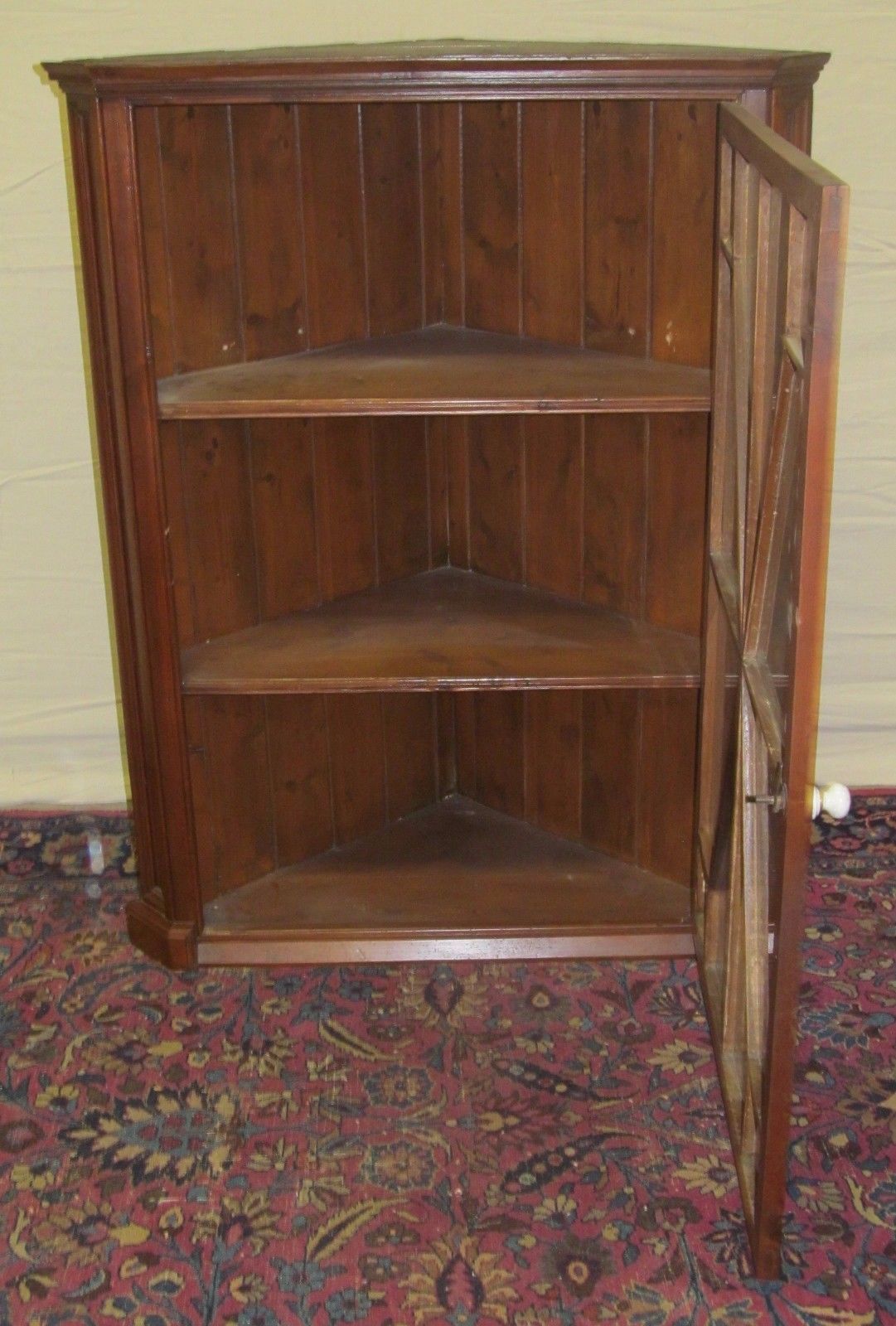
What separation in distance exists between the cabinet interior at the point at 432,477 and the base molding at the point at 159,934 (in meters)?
0.10

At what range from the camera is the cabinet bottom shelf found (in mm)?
2707

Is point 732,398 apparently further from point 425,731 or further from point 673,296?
point 425,731

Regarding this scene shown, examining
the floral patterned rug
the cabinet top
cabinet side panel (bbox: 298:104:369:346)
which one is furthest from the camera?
cabinet side panel (bbox: 298:104:369:346)

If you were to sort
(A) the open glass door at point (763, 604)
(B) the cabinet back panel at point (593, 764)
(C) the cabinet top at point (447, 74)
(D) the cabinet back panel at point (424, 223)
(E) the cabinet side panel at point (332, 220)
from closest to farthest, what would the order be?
(A) the open glass door at point (763, 604), (C) the cabinet top at point (447, 74), (D) the cabinet back panel at point (424, 223), (E) the cabinet side panel at point (332, 220), (B) the cabinet back panel at point (593, 764)

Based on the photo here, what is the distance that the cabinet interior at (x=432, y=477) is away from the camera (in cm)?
250

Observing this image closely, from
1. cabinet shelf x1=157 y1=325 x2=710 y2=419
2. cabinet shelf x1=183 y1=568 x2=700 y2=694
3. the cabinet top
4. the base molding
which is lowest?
the base molding

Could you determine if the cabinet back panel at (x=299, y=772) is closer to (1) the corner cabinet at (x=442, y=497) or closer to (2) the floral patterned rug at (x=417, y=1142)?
(1) the corner cabinet at (x=442, y=497)

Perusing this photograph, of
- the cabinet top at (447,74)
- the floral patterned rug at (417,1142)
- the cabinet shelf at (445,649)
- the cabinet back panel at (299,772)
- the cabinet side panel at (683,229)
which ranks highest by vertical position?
the cabinet top at (447,74)

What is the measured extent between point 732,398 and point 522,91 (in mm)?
530

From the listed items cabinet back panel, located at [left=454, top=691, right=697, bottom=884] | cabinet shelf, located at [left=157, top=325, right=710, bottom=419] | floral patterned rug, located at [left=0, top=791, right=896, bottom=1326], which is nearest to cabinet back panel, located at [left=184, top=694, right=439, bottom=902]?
cabinet back panel, located at [left=454, top=691, right=697, bottom=884]

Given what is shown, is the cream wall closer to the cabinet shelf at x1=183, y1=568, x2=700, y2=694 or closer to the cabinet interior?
the cabinet interior

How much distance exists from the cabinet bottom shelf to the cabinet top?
1.34m

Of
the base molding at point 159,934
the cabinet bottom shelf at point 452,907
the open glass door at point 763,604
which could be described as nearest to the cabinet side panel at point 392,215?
the open glass door at point 763,604

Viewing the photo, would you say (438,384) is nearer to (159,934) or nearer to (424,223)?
(424,223)
